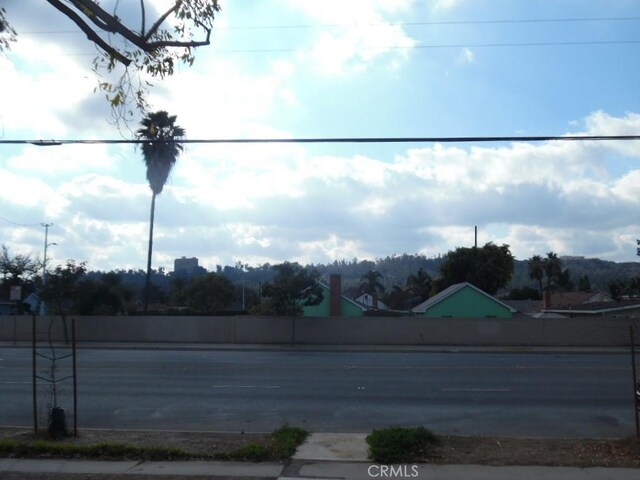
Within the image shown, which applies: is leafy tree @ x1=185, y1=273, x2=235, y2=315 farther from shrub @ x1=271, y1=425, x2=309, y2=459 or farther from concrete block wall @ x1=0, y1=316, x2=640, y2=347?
shrub @ x1=271, y1=425, x2=309, y2=459

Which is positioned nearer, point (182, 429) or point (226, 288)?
point (182, 429)

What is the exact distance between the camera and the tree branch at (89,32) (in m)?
8.80

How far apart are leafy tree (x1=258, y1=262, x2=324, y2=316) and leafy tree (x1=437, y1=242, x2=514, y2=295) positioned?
3280 centimetres

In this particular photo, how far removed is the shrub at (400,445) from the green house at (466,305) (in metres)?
45.0

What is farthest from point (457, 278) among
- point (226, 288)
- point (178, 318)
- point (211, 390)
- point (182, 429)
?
point (182, 429)

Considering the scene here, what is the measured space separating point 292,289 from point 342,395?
22040mm

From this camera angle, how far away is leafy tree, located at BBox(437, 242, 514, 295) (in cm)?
6881

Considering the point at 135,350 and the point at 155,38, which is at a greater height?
the point at 155,38

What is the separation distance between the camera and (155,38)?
10102 millimetres

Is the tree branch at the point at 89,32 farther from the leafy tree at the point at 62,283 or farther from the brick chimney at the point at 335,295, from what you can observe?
the brick chimney at the point at 335,295

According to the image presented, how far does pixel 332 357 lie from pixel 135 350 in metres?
10.2

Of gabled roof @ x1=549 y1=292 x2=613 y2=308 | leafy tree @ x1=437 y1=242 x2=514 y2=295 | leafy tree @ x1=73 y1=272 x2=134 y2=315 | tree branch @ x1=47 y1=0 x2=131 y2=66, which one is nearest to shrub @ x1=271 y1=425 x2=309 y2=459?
tree branch @ x1=47 y1=0 x2=131 y2=66

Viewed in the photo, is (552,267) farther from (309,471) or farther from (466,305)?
(309,471)

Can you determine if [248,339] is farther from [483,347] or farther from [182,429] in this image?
[182,429]
